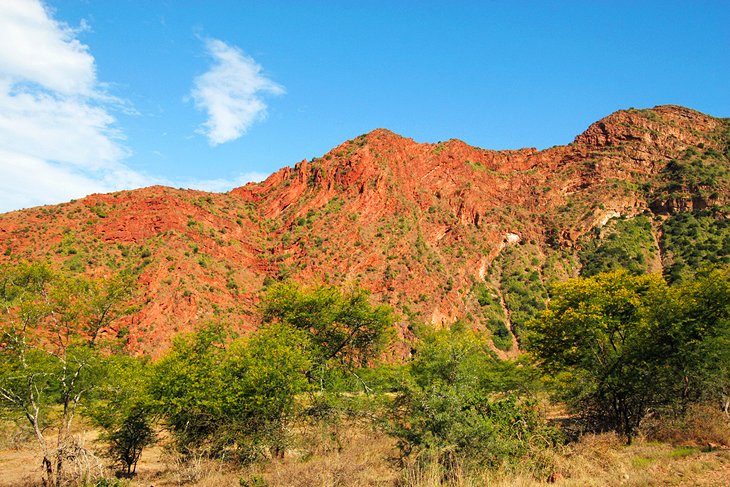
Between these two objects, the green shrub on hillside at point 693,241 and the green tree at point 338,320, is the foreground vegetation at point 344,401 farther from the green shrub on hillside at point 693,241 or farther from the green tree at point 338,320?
the green shrub on hillside at point 693,241

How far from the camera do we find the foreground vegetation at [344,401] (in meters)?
11.8

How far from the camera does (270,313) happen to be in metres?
27.3

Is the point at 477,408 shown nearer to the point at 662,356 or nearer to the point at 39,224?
the point at 662,356

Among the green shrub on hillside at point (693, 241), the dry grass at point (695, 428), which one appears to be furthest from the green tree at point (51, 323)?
the green shrub on hillside at point (693, 241)

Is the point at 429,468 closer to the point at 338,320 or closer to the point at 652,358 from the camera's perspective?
the point at 652,358

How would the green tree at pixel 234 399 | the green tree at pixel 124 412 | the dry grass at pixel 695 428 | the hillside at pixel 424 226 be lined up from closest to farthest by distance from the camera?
1. the dry grass at pixel 695 428
2. the green tree at pixel 234 399
3. the green tree at pixel 124 412
4. the hillside at pixel 424 226

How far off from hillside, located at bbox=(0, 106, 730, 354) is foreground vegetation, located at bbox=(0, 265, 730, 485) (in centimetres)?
3527

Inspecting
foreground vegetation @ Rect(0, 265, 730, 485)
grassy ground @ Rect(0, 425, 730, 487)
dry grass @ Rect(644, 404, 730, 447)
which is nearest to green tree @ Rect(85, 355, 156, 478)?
foreground vegetation @ Rect(0, 265, 730, 485)

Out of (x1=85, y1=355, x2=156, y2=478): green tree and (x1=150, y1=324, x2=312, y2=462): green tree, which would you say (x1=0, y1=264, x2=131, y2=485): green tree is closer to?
(x1=85, y1=355, x2=156, y2=478): green tree

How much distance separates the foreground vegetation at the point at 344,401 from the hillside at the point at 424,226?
35267 mm

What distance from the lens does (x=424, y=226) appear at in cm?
8225

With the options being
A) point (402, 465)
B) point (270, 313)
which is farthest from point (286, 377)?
point (270, 313)

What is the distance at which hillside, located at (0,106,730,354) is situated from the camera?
2381 inches

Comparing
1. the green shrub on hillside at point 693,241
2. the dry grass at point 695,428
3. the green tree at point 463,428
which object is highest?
the green shrub on hillside at point 693,241
